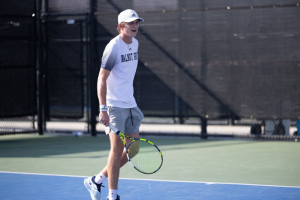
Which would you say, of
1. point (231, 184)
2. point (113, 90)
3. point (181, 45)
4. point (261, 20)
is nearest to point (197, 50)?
point (181, 45)

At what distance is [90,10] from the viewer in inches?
481

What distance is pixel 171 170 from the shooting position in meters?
7.91

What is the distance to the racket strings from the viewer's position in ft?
17.8

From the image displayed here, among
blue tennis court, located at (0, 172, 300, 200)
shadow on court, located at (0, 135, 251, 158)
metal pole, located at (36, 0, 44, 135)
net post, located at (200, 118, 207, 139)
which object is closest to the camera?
blue tennis court, located at (0, 172, 300, 200)

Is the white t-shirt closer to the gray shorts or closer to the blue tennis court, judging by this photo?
the gray shorts

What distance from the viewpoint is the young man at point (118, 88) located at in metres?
5.38

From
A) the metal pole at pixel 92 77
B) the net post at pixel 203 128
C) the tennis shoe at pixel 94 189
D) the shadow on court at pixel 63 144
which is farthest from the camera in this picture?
the metal pole at pixel 92 77

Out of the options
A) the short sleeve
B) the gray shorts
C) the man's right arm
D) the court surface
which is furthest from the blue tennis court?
the short sleeve

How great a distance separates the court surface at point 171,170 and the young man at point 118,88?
71 centimetres

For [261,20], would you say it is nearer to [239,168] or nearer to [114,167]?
[239,168]

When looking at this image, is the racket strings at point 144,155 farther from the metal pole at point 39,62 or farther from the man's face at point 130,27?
the metal pole at point 39,62

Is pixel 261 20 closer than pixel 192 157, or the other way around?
pixel 192 157

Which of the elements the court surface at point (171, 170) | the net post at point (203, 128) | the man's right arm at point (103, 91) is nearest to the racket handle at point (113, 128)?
the man's right arm at point (103, 91)

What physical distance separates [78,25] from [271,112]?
4.28 m
